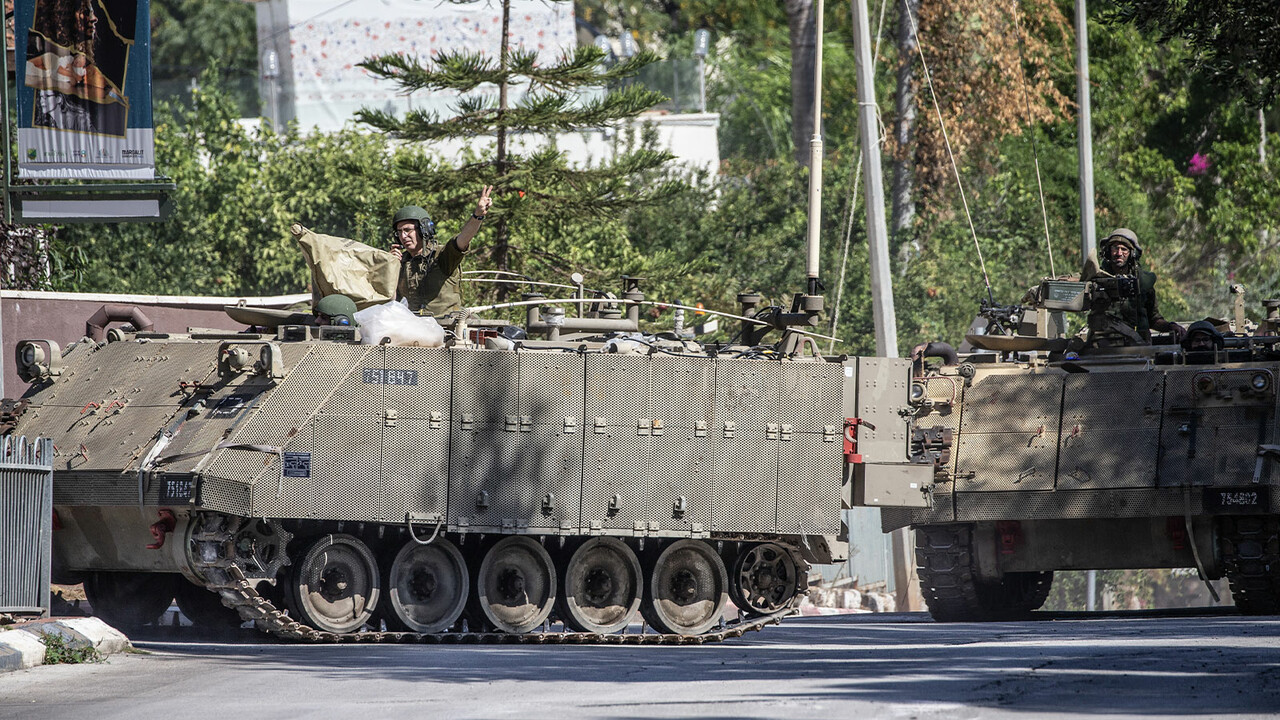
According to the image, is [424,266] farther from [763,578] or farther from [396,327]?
[763,578]

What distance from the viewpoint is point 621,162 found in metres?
24.0

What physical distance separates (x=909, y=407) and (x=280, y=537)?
5.85 metres

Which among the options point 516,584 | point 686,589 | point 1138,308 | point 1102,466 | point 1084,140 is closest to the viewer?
point 516,584

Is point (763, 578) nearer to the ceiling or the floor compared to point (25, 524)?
nearer to the floor

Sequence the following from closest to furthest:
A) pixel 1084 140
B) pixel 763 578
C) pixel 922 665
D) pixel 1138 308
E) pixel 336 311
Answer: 1. pixel 922 665
2. pixel 336 311
3. pixel 763 578
4. pixel 1138 308
5. pixel 1084 140

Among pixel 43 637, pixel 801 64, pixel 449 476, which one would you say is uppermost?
pixel 801 64

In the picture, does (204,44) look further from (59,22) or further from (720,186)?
(59,22)

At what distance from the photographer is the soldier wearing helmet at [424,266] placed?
16.8 meters

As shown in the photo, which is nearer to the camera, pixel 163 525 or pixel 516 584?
pixel 163 525

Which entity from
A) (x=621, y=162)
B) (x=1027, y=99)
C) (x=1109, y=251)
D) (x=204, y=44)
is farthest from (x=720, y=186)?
(x=204, y=44)

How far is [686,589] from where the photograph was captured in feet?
51.4

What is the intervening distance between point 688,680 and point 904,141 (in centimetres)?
2248

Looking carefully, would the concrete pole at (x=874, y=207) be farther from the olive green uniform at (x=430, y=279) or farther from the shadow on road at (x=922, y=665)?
the olive green uniform at (x=430, y=279)

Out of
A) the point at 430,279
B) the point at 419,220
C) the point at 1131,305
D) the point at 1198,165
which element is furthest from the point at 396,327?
the point at 1198,165
